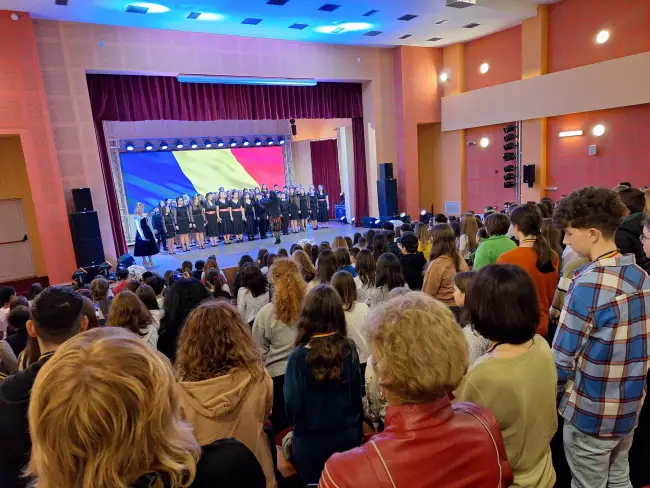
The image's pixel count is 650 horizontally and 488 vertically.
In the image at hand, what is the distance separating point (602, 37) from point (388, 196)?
5.36 m

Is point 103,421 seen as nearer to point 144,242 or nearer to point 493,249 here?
point 493,249

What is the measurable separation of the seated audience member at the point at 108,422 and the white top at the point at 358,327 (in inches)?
58.5

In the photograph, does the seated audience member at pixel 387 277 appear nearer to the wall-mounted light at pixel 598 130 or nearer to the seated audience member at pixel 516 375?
the seated audience member at pixel 516 375

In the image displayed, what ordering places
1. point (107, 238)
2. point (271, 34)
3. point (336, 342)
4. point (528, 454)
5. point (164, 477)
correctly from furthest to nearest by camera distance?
point (271, 34) → point (107, 238) → point (336, 342) → point (528, 454) → point (164, 477)

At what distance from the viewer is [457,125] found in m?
10.7

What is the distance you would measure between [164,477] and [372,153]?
1066cm

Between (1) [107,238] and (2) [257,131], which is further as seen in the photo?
(2) [257,131]

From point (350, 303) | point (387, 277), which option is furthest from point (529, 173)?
point (350, 303)

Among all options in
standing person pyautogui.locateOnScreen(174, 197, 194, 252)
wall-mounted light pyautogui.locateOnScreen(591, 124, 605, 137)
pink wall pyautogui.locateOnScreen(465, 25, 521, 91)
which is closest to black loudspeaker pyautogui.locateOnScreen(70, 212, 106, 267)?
standing person pyautogui.locateOnScreen(174, 197, 194, 252)

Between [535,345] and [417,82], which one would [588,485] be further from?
[417,82]

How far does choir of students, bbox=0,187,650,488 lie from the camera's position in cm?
75

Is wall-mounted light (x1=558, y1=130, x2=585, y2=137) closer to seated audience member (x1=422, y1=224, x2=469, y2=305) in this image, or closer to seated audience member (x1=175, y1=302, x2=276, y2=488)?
seated audience member (x1=422, y1=224, x2=469, y2=305)

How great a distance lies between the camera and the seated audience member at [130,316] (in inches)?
93.0

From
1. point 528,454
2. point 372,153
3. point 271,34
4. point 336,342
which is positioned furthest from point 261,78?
point 528,454
